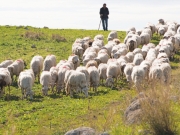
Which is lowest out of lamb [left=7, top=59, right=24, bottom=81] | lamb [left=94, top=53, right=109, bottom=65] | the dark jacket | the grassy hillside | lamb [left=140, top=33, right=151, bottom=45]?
the grassy hillside

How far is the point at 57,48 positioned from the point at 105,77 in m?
9.96

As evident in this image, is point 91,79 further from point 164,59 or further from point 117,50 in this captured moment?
point 117,50

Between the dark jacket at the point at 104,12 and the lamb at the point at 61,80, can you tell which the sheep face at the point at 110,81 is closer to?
the lamb at the point at 61,80

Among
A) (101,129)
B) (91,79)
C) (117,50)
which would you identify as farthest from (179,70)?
(101,129)

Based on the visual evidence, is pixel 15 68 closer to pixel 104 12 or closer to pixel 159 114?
pixel 159 114

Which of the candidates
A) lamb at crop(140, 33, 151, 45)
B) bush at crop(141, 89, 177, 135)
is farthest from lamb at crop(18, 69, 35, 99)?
lamb at crop(140, 33, 151, 45)

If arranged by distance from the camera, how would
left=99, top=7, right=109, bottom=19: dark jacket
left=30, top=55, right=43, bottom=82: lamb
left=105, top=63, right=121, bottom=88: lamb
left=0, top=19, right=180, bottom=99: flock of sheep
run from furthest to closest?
left=99, top=7, right=109, bottom=19: dark jacket
left=30, top=55, right=43, bottom=82: lamb
left=105, top=63, right=121, bottom=88: lamb
left=0, top=19, right=180, bottom=99: flock of sheep

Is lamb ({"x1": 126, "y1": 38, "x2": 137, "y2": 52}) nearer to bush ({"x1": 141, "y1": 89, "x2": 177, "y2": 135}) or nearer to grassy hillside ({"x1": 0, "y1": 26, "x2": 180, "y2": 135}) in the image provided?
grassy hillside ({"x1": 0, "y1": 26, "x2": 180, "y2": 135})

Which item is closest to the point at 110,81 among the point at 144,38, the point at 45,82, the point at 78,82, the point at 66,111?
the point at 78,82

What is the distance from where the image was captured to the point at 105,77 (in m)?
17.6

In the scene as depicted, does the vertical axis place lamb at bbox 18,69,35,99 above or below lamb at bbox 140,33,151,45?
below

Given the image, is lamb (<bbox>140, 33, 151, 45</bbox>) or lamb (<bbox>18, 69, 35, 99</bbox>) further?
lamb (<bbox>140, 33, 151, 45</bbox>)

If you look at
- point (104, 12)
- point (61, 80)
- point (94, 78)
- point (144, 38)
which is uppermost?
point (104, 12)

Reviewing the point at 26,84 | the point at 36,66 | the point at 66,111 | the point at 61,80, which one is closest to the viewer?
the point at 66,111
